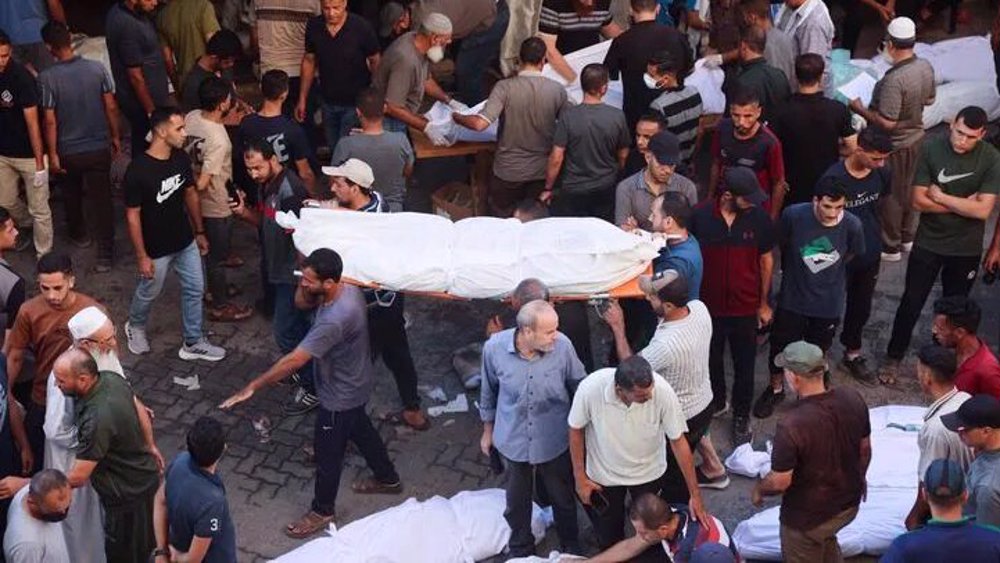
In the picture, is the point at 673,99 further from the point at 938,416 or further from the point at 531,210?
the point at 938,416

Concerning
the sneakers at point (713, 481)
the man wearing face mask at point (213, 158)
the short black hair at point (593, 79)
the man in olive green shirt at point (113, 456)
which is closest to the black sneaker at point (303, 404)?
the man wearing face mask at point (213, 158)

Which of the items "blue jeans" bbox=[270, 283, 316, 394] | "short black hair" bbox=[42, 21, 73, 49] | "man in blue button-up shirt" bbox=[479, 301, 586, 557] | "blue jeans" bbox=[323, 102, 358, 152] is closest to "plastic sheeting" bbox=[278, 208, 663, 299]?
"blue jeans" bbox=[270, 283, 316, 394]

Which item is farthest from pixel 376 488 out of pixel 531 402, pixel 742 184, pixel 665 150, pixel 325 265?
pixel 742 184

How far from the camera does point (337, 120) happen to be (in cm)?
980

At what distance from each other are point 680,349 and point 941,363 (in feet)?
4.13

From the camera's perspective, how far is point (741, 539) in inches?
277

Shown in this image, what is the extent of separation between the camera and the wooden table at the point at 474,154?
9.56 meters

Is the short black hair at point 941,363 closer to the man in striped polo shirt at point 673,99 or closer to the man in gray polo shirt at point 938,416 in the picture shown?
the man in gray polo shirt at point 938,416

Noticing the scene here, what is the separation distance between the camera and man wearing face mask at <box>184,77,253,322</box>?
27.7 ft

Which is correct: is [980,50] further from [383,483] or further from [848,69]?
[383,483]

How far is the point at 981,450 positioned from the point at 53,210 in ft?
24.1

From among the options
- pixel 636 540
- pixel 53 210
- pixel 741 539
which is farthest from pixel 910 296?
pixel 53 210

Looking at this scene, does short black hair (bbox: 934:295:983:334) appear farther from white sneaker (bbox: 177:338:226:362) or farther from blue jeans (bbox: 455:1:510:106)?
white sneaker (bbox: 177:338:226:362)

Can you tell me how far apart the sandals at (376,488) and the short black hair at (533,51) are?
3.01 metres
